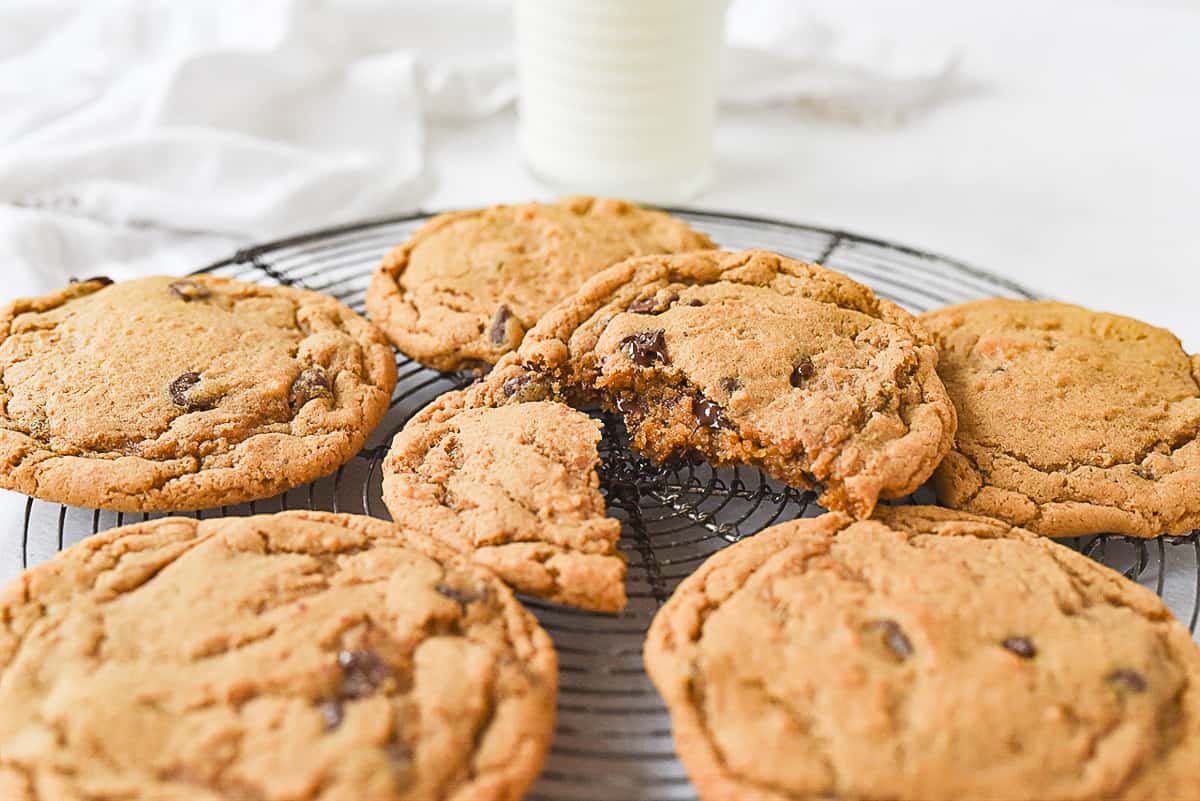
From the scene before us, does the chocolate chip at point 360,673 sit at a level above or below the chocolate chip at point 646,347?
below

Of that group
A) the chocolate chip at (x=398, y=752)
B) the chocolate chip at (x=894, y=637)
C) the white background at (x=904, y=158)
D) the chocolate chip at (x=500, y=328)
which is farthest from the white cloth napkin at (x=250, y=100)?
the chocolate chip at (x=894, y=637)

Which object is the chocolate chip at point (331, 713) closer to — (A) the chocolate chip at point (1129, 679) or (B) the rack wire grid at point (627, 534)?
(B) the rack wire grid at point (627, 534)

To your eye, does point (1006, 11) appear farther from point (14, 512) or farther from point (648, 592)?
point (14, 512)

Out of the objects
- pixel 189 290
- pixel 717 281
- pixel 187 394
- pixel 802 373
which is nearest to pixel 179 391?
pixel 187 394

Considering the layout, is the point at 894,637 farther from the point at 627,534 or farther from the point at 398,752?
the point at 398,752

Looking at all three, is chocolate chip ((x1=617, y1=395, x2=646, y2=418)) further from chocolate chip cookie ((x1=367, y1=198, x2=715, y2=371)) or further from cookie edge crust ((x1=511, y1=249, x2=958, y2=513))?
chocolate chip cookie ((x1=367, y1=198, x2=715, y2=371))

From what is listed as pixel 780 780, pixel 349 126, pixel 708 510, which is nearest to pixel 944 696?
pixel 780 780
